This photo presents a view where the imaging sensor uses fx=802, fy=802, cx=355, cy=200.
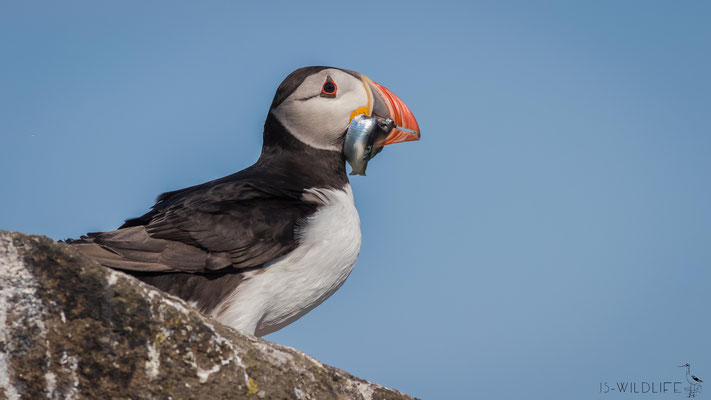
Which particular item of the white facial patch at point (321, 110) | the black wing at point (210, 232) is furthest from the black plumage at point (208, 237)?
the white facial patch at point (321, 110)

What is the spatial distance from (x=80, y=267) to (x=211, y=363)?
1.98ft

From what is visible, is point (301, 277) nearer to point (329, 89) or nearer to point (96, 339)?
point (329, 89)

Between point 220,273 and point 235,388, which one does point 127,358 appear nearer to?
point 235,388

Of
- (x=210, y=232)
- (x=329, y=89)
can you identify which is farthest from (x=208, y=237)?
(x=329, y=89)

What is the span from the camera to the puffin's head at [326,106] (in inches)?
247

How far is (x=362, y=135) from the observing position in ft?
20.5

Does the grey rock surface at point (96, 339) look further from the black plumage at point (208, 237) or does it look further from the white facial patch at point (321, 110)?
the white facial patch at point (321, 110)

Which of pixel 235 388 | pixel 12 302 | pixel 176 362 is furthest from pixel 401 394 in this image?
pixel 12 302

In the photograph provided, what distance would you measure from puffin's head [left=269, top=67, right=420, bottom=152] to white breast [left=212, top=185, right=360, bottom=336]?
2.65 ft

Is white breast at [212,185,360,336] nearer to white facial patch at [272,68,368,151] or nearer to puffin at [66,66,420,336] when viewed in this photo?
puffin at [66,66,420,336]

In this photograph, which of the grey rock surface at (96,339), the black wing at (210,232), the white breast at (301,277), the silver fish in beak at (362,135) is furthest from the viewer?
the silver fish in beak at (362,135)

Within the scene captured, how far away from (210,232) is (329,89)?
179 cm

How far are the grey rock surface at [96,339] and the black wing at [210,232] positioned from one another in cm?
189

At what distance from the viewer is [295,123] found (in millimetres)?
6328
